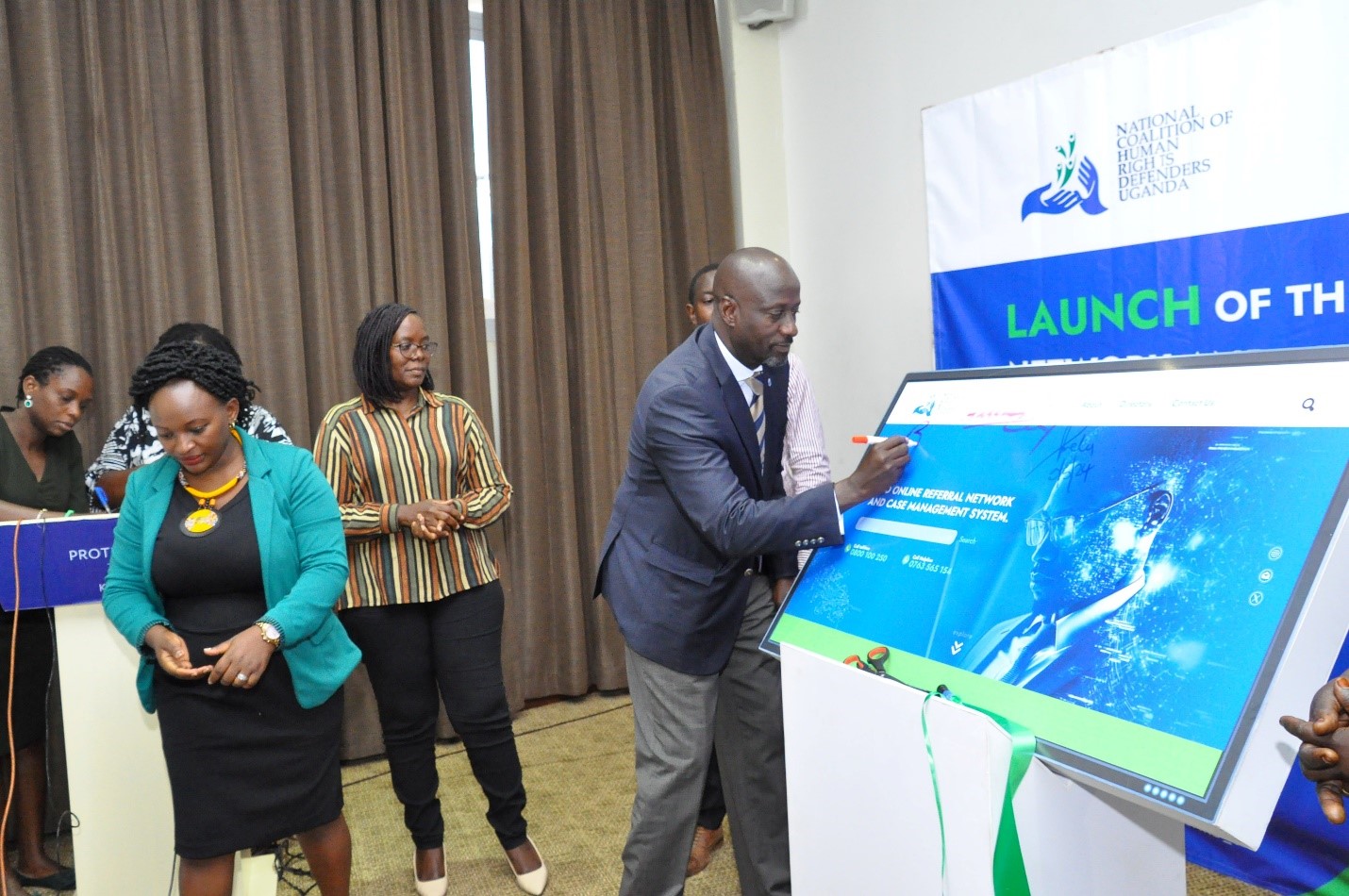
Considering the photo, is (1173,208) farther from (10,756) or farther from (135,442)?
(10,756)

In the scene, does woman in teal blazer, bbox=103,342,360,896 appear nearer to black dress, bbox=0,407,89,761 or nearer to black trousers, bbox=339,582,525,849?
black trousers, bbox=339,582,525,849

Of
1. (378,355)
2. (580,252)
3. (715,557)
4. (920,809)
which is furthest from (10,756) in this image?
(580,252)

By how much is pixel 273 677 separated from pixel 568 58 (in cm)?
300

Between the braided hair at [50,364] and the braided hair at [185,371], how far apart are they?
0.96m

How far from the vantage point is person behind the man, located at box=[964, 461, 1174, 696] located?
1.46 m

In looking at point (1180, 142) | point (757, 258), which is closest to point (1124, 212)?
point (1180, 142)

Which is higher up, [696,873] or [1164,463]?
[1164,463]

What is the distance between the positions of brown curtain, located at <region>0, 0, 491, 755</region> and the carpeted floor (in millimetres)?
469

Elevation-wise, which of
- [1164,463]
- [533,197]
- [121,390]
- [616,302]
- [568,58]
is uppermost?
[568,58]

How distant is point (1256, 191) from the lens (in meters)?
2.73

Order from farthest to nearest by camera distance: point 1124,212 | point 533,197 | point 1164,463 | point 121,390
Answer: point 533,197 < point 121,390 < point 1124,212 < point 1164,463


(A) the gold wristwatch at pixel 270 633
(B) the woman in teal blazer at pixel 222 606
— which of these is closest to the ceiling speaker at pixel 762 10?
(B) the woman in teal blazer at pixel 222 606

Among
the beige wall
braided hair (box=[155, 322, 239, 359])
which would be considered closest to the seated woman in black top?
braided hair (box=[155, 322, 239, 359])

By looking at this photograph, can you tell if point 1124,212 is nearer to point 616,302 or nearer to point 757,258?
point 757,258
